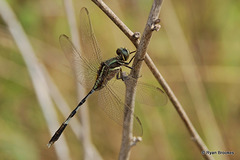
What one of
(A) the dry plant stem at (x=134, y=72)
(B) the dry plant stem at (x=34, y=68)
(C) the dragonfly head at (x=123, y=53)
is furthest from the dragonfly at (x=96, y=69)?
(A) the dry plant stem at (x=134, y=72)

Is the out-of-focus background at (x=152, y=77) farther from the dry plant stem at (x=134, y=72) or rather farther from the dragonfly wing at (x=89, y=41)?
the dry plant stem at (x=134, y=72)

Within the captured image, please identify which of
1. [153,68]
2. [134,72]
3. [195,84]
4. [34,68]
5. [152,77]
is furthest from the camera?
[152,77]

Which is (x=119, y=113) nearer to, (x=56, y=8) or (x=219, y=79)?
(x=219, y=79)

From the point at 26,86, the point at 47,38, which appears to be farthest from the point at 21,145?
the point at 47,38

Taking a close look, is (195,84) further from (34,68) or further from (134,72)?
(134,72)

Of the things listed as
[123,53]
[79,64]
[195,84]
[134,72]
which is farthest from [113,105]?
[195,84]

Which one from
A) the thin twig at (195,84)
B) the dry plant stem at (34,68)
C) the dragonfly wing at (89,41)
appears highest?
the thin twig at (195,84)
